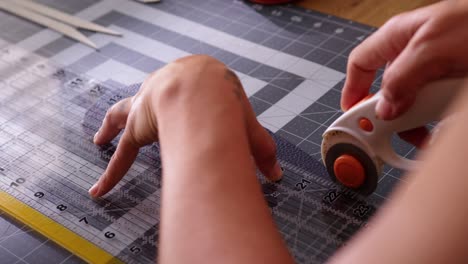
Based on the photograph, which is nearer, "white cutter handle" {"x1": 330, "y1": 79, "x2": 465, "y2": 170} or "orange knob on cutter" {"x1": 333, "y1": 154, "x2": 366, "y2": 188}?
"white cutter handle" {"x1": 330, "y1": 79, "x2": 465, "y2": 170}

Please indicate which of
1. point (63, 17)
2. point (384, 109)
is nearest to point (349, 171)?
point (384, 109)

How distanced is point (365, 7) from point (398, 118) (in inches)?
24.9

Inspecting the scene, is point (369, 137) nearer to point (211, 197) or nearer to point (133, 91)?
point (211, 197)

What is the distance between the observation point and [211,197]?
1.80 feet

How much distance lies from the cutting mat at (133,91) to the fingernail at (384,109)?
155mm

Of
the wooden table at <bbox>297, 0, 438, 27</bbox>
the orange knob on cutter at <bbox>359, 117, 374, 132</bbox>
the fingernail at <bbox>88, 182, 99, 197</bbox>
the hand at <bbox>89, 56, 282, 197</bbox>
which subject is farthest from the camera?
the wooden table at <bbox>297, 0, 438, 27</bbox>

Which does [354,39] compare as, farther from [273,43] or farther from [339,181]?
[339,181]

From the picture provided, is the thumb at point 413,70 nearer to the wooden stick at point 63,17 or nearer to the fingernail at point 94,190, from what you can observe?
the fingernail at point 94,190

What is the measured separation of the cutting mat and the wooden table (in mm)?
34

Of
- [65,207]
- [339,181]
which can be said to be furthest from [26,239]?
[339,181]

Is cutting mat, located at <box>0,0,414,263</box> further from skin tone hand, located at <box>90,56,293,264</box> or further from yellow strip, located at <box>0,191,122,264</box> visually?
skin tone hand, located at <box>90,56,293,264</box>

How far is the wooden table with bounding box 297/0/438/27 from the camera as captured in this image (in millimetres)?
1323

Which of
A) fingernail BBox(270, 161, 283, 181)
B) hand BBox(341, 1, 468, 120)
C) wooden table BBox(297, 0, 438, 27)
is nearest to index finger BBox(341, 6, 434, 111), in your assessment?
hand BBox(341, 1, 468, 120)

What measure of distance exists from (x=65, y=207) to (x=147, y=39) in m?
0.52
